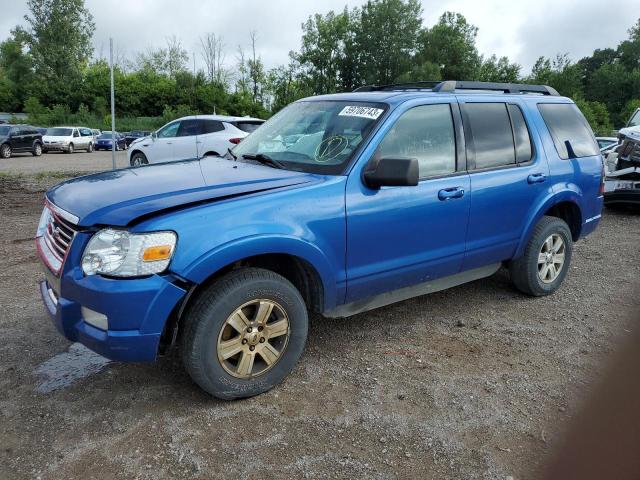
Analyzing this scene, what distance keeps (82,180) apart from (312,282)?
5.46 feet

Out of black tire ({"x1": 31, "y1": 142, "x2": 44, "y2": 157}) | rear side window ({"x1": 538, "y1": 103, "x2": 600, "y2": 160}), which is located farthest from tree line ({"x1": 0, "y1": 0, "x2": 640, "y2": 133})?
rear side window ({"x1": 538, "y1": 103, "x2": 600, "y2": 160})

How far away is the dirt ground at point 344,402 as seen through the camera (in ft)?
8.57

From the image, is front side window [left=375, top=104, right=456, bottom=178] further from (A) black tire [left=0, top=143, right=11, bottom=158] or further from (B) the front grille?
(A) black tire [left=0, top=143, right=11, bottom=158]

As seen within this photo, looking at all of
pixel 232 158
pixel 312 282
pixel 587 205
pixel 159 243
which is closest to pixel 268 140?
pixel 232 158

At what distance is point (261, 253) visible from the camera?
9.88 feet

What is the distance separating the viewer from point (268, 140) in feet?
13.7

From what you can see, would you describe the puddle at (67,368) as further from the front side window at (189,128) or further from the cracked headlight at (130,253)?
the front side window at (189,128)

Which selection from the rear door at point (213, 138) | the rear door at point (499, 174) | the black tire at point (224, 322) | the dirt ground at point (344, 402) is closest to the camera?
the dirt ground at point (344, 402)

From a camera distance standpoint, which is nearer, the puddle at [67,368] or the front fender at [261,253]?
the front fender at [261,253]

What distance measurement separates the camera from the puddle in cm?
332

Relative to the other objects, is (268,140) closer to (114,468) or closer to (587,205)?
(114,468)

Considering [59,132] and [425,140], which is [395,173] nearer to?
[425,140]

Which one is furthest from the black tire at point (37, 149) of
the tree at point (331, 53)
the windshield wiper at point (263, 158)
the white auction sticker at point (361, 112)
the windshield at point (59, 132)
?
the tree at point (331, 53)

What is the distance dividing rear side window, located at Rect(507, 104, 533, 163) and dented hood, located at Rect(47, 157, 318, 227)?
205 cm
